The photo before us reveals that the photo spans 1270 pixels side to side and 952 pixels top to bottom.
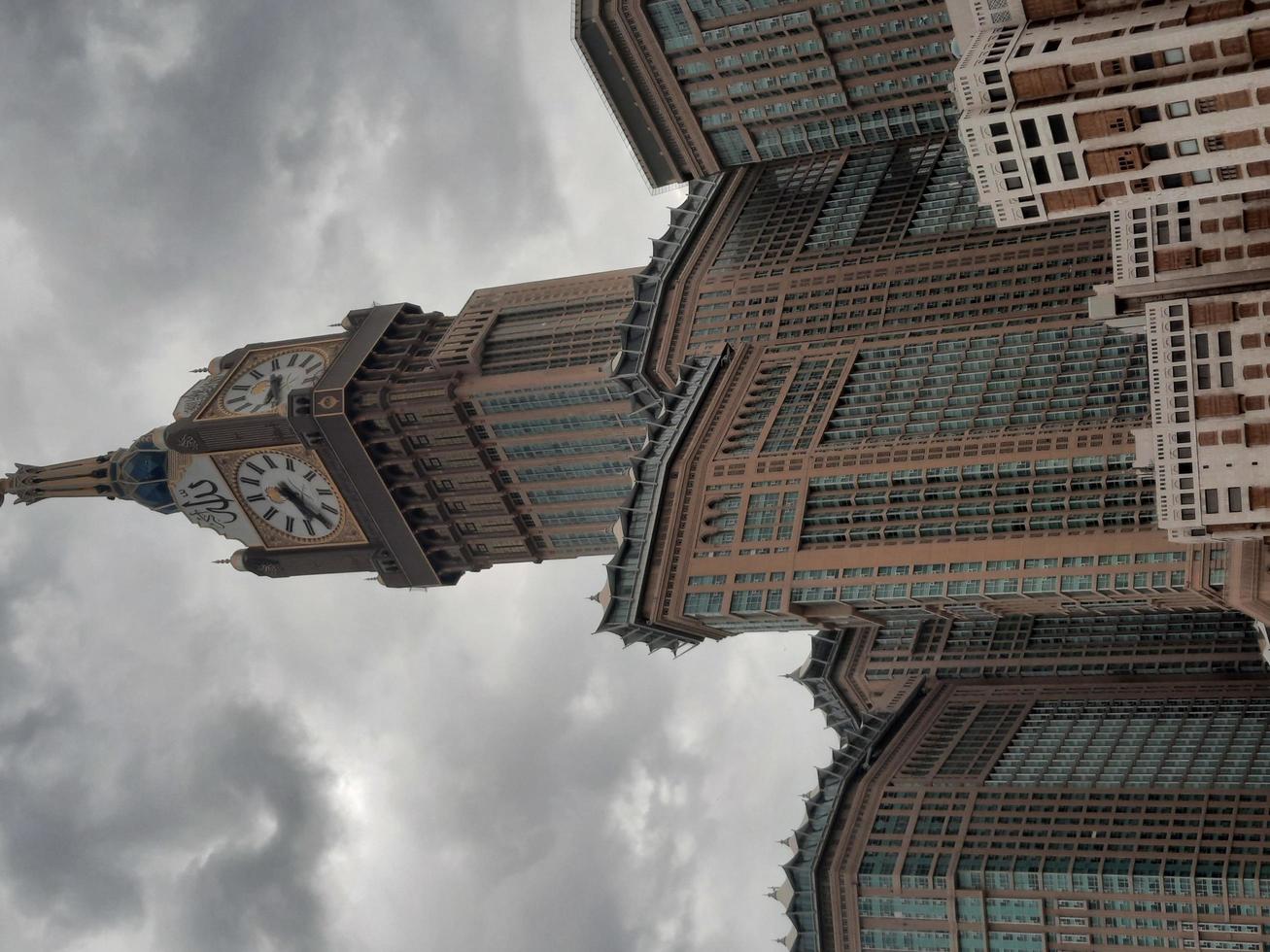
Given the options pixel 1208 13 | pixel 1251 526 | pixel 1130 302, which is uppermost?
pixel 1130 302

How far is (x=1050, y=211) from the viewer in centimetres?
10950

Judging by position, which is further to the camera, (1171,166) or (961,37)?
(961,37)

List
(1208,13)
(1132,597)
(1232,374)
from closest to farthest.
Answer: (1208,13) → (1232,374) → (1132,597)

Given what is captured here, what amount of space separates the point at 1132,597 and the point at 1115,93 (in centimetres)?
9936

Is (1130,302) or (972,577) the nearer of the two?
(1130,302)

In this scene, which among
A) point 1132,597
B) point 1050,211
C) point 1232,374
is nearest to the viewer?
point 1050,211

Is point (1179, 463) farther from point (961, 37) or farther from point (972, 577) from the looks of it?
point (972, 577)

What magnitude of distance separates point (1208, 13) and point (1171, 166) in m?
9.13

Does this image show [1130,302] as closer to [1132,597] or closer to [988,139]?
[988,139]

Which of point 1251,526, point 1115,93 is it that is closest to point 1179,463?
point 1251,526

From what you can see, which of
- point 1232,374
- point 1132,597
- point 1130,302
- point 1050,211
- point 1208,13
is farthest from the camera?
point 1132,597

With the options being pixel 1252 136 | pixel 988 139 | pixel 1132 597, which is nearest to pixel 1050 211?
pixel 988 139

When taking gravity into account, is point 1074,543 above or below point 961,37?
above

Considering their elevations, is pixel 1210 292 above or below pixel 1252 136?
above
